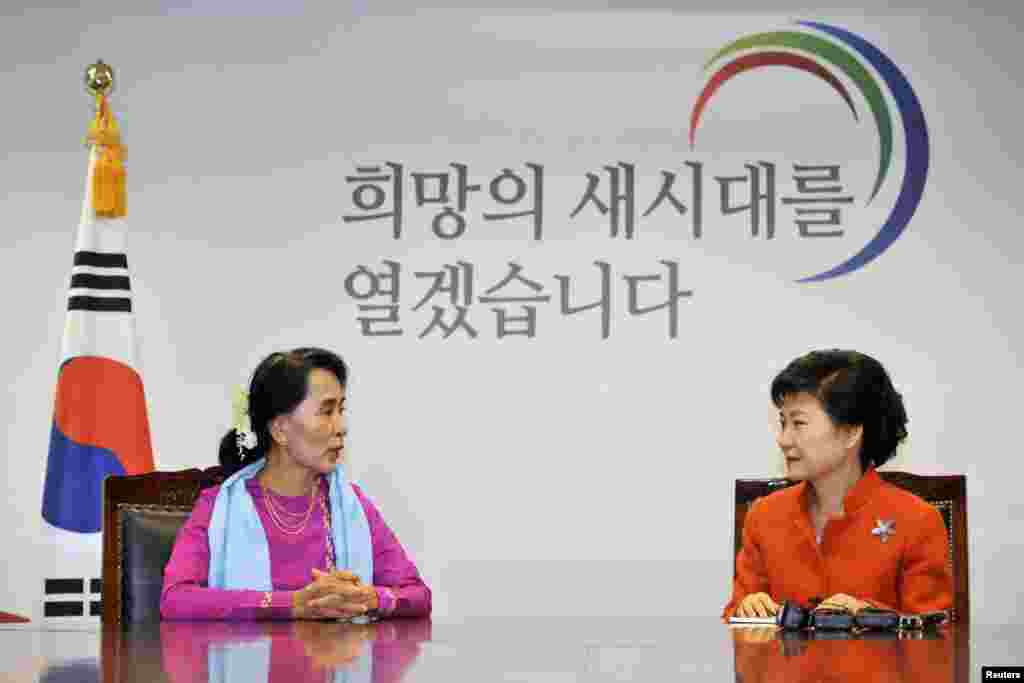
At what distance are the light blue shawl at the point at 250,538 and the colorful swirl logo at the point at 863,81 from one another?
2280 mm

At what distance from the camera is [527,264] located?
518cm

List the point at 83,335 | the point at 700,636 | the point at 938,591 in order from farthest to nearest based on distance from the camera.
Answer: the point at 83,335 → the point at 938,591 → the point at 700,636

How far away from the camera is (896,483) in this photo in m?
3.36

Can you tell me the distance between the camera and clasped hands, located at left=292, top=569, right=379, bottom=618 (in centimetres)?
290

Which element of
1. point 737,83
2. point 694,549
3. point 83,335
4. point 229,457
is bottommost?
point 694,549

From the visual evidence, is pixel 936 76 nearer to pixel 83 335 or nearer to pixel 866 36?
pixel 866 36

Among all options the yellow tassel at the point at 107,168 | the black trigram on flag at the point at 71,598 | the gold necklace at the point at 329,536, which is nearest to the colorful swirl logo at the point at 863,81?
the yellow tassel at the point at 107,168

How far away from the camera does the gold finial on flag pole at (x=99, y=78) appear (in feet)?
16.8

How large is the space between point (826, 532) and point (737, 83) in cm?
244

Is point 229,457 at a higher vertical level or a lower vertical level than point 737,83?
lower

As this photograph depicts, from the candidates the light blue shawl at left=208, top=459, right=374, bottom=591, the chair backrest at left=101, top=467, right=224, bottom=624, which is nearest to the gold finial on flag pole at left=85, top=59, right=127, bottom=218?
the light blue shawl at left=208, top=459, right=374, bottom=591

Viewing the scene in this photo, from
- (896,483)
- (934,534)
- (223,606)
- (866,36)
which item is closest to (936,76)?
(866,36)

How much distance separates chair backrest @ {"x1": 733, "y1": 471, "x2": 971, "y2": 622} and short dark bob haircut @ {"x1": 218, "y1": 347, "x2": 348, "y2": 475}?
980mm

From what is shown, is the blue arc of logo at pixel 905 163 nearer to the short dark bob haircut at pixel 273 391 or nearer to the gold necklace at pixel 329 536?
the short dark bob haircut at pixel 273 391
